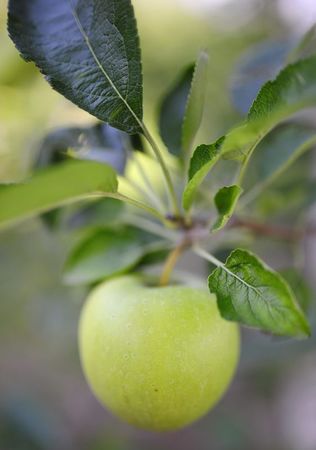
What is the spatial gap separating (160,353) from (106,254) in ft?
1.00

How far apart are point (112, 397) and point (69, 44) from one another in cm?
49

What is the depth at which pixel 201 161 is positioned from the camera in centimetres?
67

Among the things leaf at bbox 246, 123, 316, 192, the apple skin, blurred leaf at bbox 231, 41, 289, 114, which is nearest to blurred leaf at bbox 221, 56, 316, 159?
the apple skin

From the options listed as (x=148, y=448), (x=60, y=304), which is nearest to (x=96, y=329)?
(x=60, y=304)

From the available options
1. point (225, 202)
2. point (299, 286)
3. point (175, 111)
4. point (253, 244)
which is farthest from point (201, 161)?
point (253, 244)

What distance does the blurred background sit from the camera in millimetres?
1507

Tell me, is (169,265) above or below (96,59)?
below

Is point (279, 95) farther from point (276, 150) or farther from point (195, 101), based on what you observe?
point (276, 150)

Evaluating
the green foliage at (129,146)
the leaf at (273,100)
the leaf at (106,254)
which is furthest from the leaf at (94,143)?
the leaf at (273,100)

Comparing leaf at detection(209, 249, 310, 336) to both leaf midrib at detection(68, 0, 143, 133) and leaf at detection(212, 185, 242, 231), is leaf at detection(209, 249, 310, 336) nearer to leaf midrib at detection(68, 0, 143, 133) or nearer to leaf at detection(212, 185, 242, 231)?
leaf at detection(212, 185, 242, 231)

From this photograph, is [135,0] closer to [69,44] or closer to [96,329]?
[69,44]

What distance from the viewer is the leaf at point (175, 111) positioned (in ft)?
3.10

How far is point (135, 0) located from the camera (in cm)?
219

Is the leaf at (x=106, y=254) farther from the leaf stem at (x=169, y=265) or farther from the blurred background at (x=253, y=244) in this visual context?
the blurred background at (x=253, y=244)
